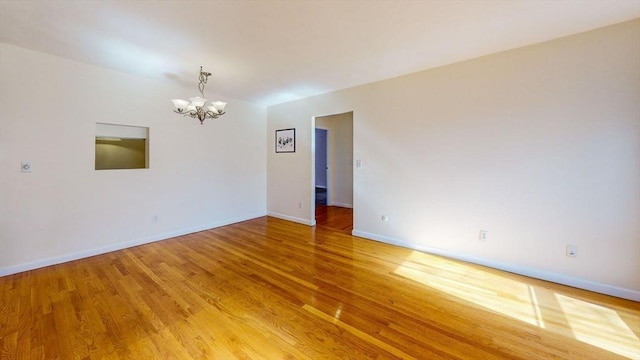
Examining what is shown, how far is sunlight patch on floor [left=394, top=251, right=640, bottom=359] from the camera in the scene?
67.6 inches

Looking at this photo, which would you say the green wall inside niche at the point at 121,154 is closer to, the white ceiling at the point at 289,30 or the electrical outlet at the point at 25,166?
the electrical outlet at the point at 25,166

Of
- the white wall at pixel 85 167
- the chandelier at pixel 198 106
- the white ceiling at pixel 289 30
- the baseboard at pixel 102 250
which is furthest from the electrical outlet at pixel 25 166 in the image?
the chandelier at pixel 198 106

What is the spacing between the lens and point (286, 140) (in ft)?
16.2

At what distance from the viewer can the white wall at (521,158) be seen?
2.19m

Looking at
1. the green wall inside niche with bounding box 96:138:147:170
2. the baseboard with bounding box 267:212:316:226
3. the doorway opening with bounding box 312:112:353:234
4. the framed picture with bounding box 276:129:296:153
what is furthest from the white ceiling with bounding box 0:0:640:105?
the doorway opening with bounding box 312:112:353:234

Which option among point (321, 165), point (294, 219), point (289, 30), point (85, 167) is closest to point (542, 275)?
point (289, 30)

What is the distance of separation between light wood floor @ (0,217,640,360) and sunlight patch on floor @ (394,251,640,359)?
0.04 ft

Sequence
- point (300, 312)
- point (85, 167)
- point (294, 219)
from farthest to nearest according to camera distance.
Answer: point (294, 219), point (85, 167), point (300, 312)

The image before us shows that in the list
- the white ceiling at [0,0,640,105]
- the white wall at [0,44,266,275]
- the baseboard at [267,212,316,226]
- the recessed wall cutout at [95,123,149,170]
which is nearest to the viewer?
the white ceiling at [0,0,640,105]

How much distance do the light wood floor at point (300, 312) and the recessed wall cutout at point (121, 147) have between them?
1346 mm

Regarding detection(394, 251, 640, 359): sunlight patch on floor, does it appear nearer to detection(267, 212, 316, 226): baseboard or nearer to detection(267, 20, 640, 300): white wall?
detection(267, 20, 640, 300): white wall

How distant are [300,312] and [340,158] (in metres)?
4.88

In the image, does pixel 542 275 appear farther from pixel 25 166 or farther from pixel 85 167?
pixel 25 166

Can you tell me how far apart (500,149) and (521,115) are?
394 millimetres
